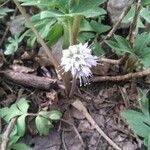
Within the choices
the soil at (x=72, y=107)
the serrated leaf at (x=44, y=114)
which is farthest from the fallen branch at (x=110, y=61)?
the serrated leaf at (x=44, y=114)

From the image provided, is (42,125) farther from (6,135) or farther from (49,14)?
(49,14)

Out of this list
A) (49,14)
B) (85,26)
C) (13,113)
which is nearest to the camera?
(49,14)

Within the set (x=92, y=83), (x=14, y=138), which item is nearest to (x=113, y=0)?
(x=92, y=83)

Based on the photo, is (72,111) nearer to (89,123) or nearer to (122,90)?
(89,123)

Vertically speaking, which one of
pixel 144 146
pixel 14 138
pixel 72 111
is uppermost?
pixel 14 138

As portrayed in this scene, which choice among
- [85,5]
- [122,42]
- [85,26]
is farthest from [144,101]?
[85,5]
